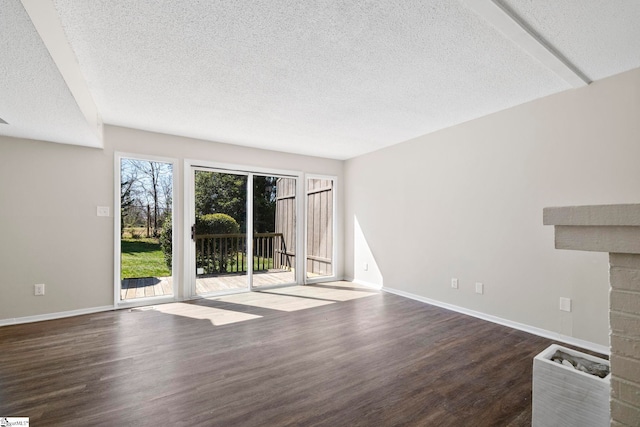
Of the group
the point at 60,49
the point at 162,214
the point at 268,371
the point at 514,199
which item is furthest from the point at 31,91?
the point at 514,199

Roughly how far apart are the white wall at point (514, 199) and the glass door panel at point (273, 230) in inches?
64.9

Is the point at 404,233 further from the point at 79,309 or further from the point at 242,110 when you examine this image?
the point at 79,309

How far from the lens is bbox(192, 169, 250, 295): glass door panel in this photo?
4.47 meters

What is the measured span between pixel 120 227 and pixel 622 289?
4.73 m

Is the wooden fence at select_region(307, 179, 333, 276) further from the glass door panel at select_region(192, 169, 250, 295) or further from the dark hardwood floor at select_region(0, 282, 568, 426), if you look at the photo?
the dark hardwood floor at select_region(0, 282, 568, 426)

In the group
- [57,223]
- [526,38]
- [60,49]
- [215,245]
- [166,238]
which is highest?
[526,38]

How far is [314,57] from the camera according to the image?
228cm

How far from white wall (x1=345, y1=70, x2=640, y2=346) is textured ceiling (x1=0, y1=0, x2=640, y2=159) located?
29 cm

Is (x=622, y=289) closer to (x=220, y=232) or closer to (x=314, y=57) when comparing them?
(x=314, y=57)

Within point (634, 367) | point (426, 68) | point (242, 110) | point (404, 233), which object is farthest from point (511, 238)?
point (242, 110)

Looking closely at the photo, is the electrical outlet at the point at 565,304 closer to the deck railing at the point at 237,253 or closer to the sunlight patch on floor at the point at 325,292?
the sunlight patch on floor at the point at 325,292

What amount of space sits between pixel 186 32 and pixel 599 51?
3078 mm

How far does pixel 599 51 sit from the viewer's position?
7.27 feet

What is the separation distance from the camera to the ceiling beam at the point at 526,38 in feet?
5.72
